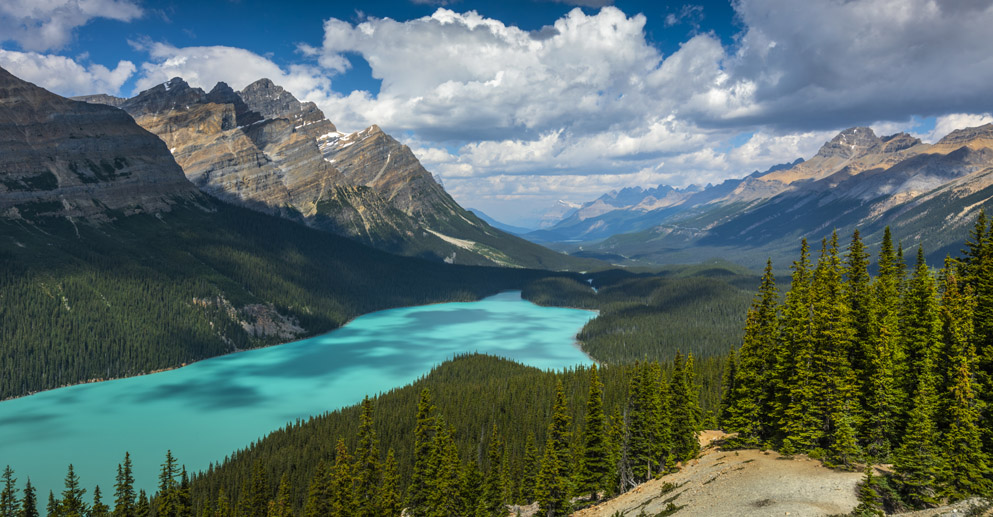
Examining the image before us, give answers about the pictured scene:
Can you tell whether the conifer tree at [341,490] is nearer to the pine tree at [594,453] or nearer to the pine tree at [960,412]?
the pine tree at [594,453]

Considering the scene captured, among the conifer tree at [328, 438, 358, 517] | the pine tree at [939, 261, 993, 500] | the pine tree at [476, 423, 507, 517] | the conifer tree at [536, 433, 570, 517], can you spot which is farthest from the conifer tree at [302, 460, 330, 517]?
the pine tree at [939, 261, 993, 500]

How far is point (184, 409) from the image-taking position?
12712 cm

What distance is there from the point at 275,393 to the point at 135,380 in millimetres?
46351

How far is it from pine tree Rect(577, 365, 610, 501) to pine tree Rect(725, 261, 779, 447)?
558 inches

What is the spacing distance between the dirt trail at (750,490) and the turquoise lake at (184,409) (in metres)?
83.9

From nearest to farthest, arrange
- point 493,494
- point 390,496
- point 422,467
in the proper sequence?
point 390,496, point 422,467, point 493,494

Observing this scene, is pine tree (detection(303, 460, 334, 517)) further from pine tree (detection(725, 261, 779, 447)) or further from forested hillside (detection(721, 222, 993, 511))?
forested hillside (detection(721, 222, 993, 511))

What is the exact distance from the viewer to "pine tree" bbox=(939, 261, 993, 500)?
111 ft

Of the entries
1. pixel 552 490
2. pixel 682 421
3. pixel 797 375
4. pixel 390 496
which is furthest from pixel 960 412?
pixel 390 496

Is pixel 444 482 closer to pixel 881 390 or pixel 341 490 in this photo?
pixel 341 490

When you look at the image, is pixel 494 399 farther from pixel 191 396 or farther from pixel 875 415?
pixel 191 396

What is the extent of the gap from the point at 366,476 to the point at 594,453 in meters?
26.0

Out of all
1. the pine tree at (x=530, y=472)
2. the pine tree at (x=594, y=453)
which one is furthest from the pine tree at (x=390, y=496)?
the pine tree at (x=594, y=453)

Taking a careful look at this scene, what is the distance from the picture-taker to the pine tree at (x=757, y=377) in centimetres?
5072
